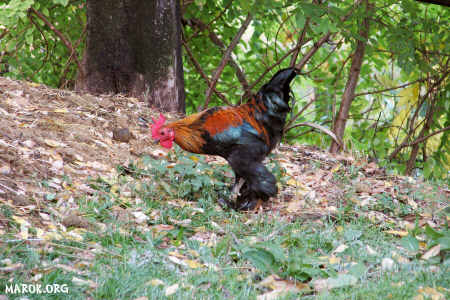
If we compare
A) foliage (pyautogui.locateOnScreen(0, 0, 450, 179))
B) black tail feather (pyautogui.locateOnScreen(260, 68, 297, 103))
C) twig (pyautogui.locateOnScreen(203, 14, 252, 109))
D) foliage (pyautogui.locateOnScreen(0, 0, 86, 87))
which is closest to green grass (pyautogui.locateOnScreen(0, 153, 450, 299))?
black tail feather (pyautogui.locateOnScreen(260, 68, 297, 103))

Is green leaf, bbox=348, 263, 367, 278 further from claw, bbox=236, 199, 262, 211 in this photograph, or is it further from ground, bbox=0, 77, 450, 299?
claw, bbox=236, 199, 262, 211

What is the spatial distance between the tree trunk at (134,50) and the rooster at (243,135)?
2.20 meters

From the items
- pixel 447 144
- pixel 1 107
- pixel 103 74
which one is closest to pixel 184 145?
pixel 1 107

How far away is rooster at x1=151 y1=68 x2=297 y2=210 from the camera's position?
4.21 m

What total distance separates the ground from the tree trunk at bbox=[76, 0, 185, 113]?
31 cm

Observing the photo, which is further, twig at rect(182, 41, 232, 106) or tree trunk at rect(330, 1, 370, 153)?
twig at rect(182, 41, 232, 106)

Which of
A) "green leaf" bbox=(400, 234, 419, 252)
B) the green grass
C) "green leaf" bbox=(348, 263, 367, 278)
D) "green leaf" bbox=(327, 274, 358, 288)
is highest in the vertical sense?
"green leaf" bbox=(400, 234, 419, 252)

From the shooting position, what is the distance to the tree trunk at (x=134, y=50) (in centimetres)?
630

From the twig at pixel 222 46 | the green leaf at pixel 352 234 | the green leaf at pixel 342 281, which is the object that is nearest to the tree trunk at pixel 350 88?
the twig at pixel 222 46

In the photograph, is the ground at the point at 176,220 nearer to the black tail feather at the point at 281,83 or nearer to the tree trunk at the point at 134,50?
the tree trunk at the point at 134,50

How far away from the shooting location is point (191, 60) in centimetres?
792

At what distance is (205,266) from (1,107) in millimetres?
3284

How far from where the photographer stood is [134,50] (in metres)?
6.32

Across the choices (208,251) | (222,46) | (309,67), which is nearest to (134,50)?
(222,46)
